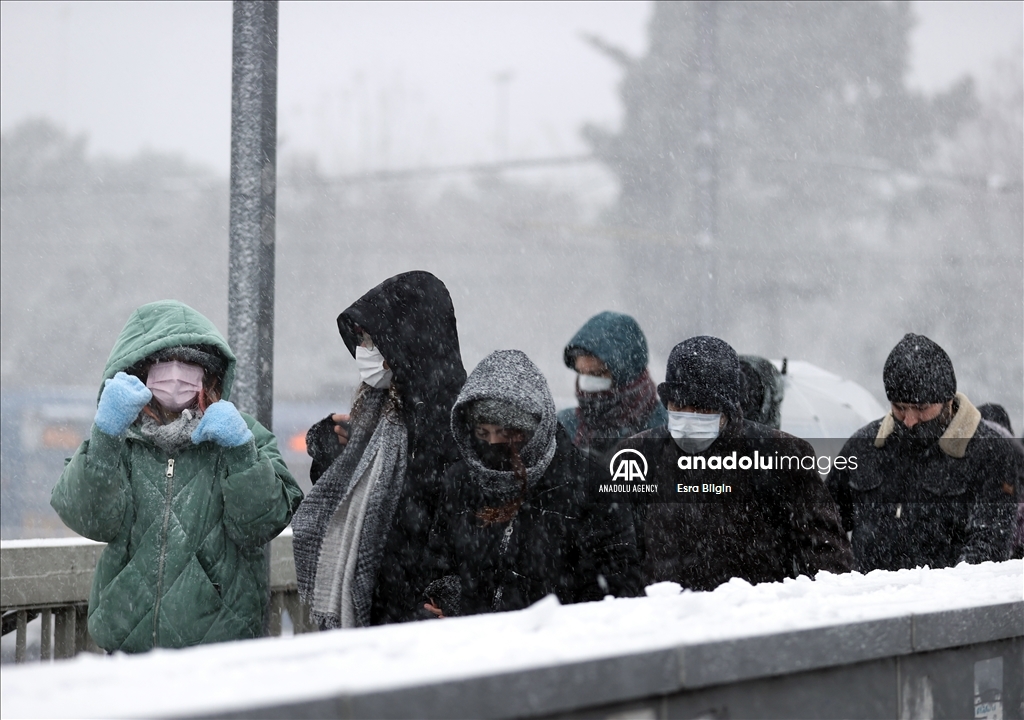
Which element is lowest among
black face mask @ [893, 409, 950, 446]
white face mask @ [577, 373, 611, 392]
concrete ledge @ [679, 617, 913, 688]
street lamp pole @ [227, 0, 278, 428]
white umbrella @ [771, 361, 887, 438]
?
white umbrella @ [771, 361, 887, 438]

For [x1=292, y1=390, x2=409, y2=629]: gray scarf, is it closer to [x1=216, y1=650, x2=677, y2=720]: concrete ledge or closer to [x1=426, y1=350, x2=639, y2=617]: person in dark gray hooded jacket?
[x1=426, y1=350, x2=639, y2=617]: person in dark gray hooded jacket

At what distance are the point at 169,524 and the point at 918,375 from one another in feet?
9.65

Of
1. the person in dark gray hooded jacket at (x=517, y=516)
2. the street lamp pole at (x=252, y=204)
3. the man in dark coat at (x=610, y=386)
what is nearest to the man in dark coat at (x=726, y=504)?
the person in dark gray hooded jacket at (x=517, y=516)

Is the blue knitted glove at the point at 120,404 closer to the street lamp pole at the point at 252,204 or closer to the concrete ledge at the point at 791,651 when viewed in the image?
the street lamp pole at the point at 252,204

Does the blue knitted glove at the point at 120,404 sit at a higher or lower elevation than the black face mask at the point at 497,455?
higher

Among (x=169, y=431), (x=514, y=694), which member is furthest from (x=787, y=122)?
(x=514, y=694)

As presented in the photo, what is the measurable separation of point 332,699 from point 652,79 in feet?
83.0

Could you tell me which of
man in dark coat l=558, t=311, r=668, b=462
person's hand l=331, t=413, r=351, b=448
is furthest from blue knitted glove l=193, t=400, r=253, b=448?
man in dark coat l=558, t=311, r=668, b=462

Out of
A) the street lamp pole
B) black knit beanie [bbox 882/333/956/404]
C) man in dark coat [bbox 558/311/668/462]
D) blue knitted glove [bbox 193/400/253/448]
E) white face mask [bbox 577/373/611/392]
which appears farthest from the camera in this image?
white face mask [bbox 577/373/611/392]

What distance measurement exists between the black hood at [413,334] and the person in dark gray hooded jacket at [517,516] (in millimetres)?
325

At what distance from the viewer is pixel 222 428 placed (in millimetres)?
3750

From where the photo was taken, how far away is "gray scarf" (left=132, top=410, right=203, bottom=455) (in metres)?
3.79

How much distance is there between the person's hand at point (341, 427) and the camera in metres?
4.26

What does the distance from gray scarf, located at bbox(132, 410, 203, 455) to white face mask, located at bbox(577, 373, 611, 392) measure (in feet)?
6.60
